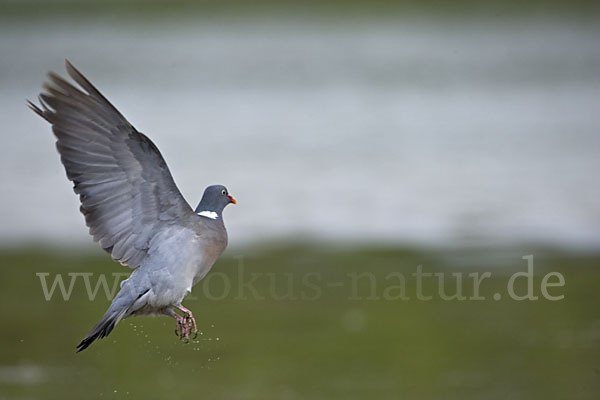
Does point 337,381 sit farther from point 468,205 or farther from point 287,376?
point 468,205

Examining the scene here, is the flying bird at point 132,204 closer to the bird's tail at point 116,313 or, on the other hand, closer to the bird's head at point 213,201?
the bird's tail at point 116,313

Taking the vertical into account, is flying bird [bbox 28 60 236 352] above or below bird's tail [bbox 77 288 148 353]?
above

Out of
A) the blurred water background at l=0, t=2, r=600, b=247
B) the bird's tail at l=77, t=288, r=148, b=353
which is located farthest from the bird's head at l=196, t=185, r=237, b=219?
the blurred water background at l=0, t=2, r=600, b=247

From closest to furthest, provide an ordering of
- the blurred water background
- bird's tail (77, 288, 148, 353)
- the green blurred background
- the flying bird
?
bird's tail (77, 288, 148, 353)
the flying bird
the green blurred background
the blurred water background

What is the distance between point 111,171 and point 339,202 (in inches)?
338

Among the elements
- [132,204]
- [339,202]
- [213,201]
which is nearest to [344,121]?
[339,202]

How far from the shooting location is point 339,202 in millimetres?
16062

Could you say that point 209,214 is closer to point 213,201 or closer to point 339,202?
point 213,201

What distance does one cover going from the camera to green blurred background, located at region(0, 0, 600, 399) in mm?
9906

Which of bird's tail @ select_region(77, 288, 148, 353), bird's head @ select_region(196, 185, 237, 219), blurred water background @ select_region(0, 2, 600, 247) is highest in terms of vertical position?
blurred water background @ select_region(0, 2, 600, 247)

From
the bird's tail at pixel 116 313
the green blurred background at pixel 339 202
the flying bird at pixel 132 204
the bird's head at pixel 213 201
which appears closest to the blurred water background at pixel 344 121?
the green blurred background at pixel 339 202

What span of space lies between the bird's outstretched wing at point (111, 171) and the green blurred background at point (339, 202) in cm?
205

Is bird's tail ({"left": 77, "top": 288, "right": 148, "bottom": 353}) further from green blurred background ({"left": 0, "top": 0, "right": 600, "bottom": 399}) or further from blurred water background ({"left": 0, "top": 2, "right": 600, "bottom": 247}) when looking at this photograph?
blurred water background ({"left": 0, "top": 2, "right": 600, "bottom": 247})

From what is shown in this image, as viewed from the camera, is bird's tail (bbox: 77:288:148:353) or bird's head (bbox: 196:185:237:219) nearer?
bird's tail (bbox: 77:288:148:353)
